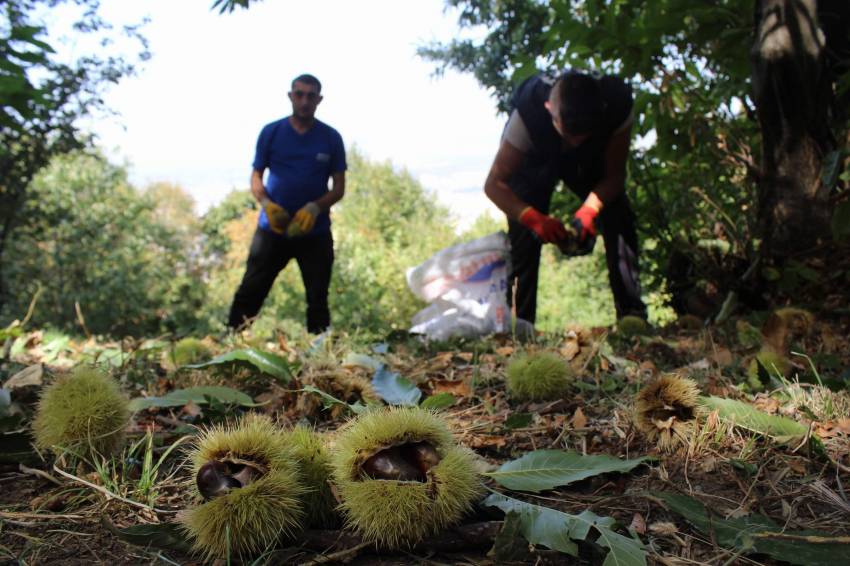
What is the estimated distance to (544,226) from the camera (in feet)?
13.3

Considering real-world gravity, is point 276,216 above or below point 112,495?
above

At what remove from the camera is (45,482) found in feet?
4.78

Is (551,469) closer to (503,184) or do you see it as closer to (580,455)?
(580,455)

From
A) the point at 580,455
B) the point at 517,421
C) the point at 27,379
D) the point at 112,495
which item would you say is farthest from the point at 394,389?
the point at 27,379

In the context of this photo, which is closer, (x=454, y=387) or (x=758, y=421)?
(x=758, y=421)

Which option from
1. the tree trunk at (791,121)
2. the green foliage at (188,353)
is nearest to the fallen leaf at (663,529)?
the green foliage at (188,353)

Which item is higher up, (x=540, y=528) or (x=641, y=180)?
(x=641, y=180)

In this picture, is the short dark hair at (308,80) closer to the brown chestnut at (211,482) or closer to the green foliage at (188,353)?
the green foliage at (188,353)

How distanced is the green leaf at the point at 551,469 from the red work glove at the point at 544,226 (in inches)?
107

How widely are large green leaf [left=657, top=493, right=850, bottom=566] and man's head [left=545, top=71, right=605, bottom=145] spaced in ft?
9.15

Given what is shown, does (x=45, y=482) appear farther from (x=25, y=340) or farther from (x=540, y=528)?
(x=25, y=340)

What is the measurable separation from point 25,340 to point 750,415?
10.9 feet

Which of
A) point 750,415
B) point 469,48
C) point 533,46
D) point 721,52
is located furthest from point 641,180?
point 469,48

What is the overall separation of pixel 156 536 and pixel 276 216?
384cm
